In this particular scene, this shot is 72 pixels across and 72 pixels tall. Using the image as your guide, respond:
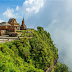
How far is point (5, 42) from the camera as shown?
2320cm

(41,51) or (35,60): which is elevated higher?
(41,51)

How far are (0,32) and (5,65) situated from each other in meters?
20.4

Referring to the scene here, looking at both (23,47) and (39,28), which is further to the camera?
(39,28)

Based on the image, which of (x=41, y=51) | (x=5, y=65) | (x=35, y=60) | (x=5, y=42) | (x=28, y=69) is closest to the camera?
(x=5, y=65)

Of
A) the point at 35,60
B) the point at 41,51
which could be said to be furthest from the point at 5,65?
the point at 41,51

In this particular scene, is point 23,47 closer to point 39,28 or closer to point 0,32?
point 0,32

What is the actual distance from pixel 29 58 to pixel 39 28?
70.0ft

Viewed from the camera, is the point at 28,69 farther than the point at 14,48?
No

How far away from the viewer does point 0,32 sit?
34.1 meters

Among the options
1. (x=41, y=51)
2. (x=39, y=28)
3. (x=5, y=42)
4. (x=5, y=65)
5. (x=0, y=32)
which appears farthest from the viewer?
(x=39, y=28)

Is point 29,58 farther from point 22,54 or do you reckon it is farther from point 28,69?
point 28,69

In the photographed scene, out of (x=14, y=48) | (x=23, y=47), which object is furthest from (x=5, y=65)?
(x=23, y=47)

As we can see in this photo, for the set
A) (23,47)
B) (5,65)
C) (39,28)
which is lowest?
(5,65)

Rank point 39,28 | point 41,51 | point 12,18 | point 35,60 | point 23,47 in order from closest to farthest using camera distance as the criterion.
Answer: point 23,47
point 35,60
point 41,51
point 39,28
point 12,18
